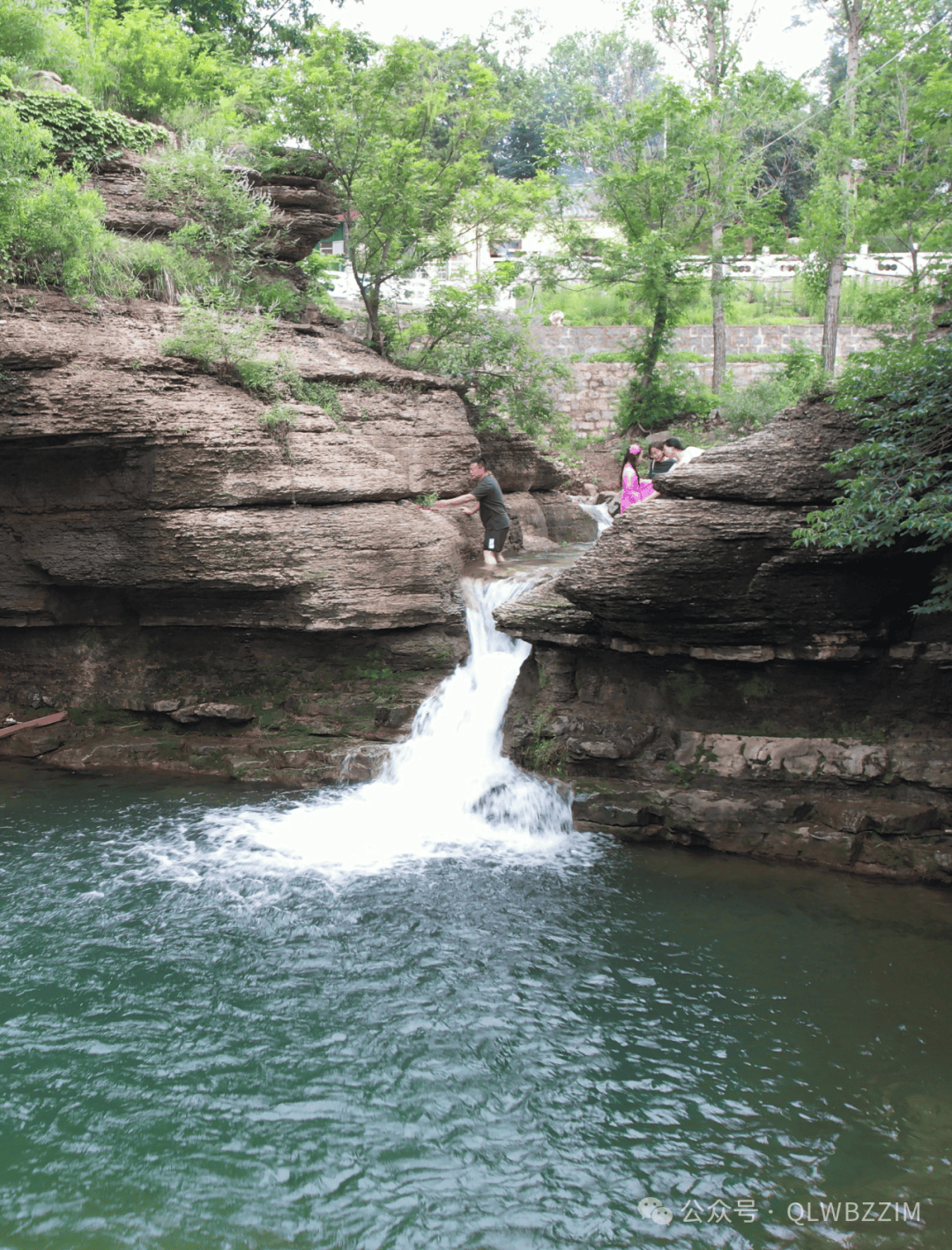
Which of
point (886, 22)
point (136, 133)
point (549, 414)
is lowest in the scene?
point (549, 414)

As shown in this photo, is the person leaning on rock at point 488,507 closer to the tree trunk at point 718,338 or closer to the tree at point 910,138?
the tree at point 910,138

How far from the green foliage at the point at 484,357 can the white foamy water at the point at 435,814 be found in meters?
6.51

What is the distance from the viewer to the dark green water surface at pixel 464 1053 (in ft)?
16.2

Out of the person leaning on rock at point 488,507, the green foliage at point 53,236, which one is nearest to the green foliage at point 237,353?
the green foliage at point 53,236

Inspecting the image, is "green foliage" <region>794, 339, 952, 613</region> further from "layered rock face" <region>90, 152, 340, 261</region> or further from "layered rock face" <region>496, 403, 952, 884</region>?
"layered rock face" <region>90, 152, 340, 261</region>

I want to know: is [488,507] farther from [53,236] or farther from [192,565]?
[53,236]

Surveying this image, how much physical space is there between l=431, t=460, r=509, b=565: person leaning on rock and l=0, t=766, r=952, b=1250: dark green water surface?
671cm

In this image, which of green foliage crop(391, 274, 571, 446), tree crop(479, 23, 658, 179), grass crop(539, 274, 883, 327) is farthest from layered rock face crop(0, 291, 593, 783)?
tree crop(479, 23, 658, 179)

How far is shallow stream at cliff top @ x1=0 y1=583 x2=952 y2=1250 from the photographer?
4.94m

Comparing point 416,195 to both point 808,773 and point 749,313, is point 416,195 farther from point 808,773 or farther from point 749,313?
point 749,313

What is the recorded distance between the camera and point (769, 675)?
10.0 m

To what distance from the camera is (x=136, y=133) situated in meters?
14.0

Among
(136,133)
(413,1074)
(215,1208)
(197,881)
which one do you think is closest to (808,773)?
(413,1074)

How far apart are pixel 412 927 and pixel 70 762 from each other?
6.40 metres
